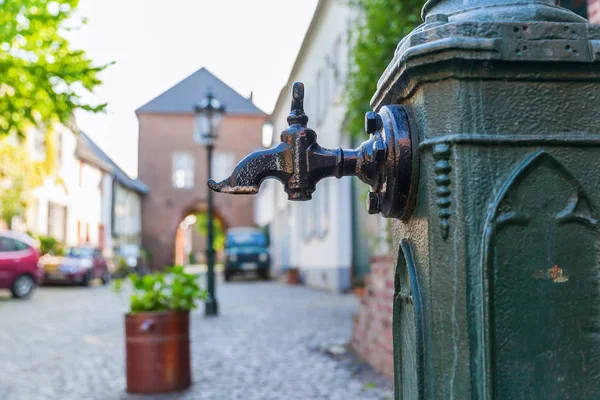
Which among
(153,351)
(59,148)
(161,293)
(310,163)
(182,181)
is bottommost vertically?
(153,351)

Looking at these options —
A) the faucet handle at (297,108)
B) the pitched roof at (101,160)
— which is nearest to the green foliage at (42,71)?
the faucet handle at (297,108)

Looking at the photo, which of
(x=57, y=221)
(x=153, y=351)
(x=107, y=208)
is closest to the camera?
(x=153, y=351)

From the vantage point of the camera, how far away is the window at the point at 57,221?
82.1ft

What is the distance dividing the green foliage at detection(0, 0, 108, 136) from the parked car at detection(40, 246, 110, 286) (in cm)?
1274

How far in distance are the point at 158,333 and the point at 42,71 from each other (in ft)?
14.4

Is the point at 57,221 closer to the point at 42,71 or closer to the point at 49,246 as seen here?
the point at 49,246

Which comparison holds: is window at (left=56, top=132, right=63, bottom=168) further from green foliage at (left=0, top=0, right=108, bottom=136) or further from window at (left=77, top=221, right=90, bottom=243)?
green foliage at (left=0, top=0, right=108, bottom=136)

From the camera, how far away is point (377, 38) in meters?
6.34

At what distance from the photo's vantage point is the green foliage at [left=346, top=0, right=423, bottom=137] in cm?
614

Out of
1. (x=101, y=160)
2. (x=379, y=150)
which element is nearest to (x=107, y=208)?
(x=101, y=160)

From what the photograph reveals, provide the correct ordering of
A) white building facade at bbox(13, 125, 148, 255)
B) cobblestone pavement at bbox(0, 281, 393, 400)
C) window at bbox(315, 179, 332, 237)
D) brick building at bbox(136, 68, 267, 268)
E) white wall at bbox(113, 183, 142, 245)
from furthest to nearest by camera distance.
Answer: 1. brick building at bbox(136, 68, 267, 268)
2. white wall at bbox(113, 183, 142, 245)
3. white building facade at bbox(13, 125, 148, 255)
4. window at bbox(315, 179, 332, 237)
5. cobblestone pavement at bbox(0, 281, 393, 400)

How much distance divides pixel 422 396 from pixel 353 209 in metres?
14.2

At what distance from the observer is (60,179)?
25.0 metres

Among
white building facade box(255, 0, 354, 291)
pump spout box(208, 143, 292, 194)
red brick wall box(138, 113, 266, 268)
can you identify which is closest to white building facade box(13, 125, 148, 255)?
red brick wall box(138, 113, 266, 268)
